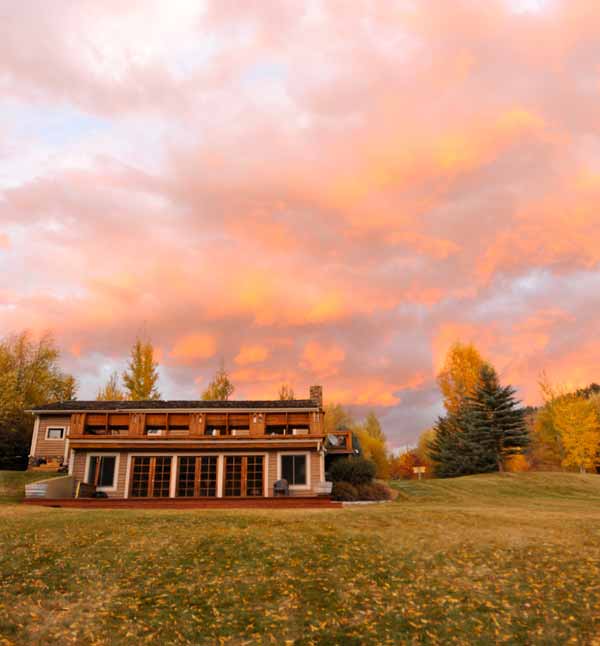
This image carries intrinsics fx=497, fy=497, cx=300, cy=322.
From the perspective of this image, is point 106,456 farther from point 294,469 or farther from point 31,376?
point 31,376

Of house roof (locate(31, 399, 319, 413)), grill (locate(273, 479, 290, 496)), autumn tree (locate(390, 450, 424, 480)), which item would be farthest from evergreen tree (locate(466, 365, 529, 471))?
grill (locate(273, 479, 290, 496))

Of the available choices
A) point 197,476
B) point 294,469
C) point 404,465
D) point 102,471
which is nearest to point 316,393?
point 294,469

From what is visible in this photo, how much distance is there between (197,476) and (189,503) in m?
4.29

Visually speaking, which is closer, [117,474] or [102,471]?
[117,474]

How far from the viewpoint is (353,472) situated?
3091cm

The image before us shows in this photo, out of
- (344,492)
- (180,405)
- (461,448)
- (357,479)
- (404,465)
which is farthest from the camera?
(404,465)

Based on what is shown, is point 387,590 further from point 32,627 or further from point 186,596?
point 32,627

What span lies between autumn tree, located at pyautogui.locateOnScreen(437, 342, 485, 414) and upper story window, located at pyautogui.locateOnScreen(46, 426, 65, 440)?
132 feet

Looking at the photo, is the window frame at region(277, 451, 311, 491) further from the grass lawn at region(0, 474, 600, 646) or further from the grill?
the grass lawn at region(0, 474, 600, 646)

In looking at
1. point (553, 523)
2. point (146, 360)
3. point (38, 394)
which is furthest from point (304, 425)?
point (38, 394)

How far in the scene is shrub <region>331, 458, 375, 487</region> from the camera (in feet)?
101

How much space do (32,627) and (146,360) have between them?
157 feet

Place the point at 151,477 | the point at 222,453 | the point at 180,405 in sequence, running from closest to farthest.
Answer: the point at 151,477 < the point at 222,453 < the point at 180,405

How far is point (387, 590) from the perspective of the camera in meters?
12.0
